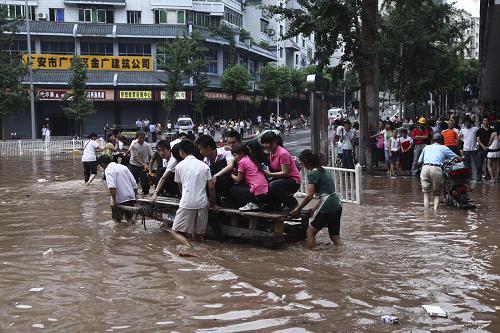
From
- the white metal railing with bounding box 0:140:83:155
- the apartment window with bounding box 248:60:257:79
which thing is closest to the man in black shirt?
the white metal railing with bounding box 0:140:83:155

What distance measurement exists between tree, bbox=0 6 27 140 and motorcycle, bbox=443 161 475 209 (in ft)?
113

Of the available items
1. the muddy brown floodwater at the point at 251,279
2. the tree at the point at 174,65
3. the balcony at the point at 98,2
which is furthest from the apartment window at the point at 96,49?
the muddy brown floodwater at the point at 251,279

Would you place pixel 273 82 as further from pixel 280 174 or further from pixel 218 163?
pixel 280 174

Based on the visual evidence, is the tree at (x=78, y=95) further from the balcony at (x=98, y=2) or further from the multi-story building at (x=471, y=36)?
the multi-story building at (x=471, y=36)

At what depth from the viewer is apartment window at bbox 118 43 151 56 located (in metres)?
55.5

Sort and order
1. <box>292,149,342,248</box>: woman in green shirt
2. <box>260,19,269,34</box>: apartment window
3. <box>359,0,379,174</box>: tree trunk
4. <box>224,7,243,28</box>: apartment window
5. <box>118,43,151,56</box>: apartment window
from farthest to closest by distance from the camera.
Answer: <box>260,19,269,34</box>: apartment window
<box>224,7,243,28</box>: apartment window
<box>118,43,151,56</box>: apartment window
<box>359,0,379,174</box>: tree trunk
<box>292,149,342,248</box>: woman in green shirt

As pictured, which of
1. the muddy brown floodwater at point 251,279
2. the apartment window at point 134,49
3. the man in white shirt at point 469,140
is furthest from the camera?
the apartment window at point 134,49

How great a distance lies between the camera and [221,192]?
31.2 ft

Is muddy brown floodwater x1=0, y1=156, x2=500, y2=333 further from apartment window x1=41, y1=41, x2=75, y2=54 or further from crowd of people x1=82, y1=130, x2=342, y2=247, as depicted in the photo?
apartment window x1=41, y1=41, x2=75, y2=54

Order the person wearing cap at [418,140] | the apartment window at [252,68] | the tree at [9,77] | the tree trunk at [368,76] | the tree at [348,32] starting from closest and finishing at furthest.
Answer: the tree at [348,32] < the person wearing cap at [418,140] < the tree trunk at [368,76] < the tree at [9,77] < the apartment window at [252,68]

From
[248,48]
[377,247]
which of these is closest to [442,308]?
[377,247]

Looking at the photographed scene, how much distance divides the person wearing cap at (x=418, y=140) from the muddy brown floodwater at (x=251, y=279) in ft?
20.9

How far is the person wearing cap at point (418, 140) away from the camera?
18.4 m

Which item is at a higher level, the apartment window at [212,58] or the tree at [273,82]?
the apartment window at [212,58]
